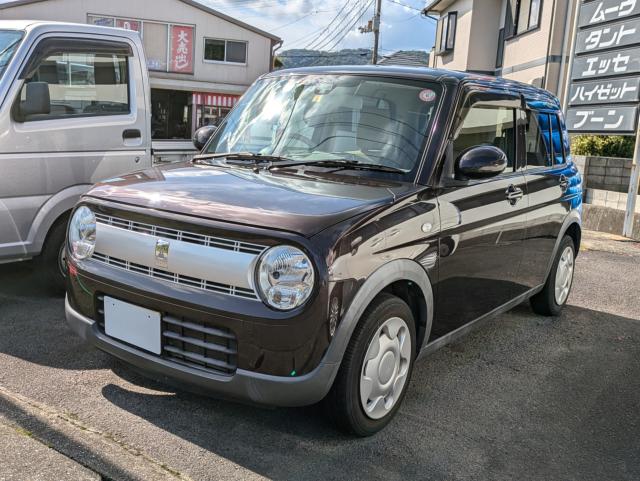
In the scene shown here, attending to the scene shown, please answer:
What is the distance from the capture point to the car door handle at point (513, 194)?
3.91 meters

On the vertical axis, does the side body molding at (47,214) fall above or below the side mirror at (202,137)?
below

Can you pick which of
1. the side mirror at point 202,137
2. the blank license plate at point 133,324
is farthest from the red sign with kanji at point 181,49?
the blank license plate at point 133,324

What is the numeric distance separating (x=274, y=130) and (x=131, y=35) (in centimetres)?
218

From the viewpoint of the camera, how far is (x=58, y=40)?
4.64 metres

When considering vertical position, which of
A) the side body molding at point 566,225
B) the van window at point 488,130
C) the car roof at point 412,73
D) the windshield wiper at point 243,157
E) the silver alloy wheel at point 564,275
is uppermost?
the car roof at point 412,73

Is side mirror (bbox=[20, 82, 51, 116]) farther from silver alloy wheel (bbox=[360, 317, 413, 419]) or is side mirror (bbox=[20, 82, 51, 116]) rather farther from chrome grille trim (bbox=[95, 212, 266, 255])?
silver alloy wheel (bbox=[360, 317, 413, 419])

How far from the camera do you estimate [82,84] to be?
483 cm

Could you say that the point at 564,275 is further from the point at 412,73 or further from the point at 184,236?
the point at 184,236

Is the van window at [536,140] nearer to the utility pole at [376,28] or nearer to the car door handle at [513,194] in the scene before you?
the car door handle at [513,194]

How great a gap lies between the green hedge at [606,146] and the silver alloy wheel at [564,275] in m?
6.39

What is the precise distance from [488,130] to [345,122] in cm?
95

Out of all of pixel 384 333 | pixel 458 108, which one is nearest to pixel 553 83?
pixel 458 108

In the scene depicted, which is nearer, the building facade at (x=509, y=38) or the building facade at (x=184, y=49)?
the building facade at (x=509, y=38)

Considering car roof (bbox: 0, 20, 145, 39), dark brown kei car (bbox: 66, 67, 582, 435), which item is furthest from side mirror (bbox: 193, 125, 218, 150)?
car roof (bbox: 0, 20, 145, 39)
